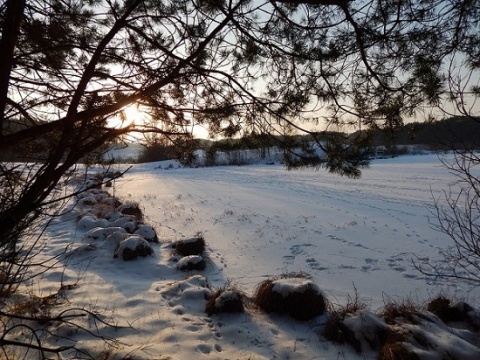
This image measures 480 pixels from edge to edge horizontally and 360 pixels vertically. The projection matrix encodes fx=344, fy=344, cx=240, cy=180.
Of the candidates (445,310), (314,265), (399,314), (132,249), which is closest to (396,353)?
(399,314)

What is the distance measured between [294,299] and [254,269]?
2.03 metres

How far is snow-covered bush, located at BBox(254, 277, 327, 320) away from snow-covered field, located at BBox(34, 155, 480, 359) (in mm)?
104

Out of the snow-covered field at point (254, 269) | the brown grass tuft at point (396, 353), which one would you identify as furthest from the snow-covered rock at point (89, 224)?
the brown grass tuft at point (396, 353)

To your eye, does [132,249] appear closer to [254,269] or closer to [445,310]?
[254,269]

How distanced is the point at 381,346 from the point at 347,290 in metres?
1.80

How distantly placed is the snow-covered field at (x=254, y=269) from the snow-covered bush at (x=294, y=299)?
0.10 m

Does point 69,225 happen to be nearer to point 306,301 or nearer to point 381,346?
point 306,301

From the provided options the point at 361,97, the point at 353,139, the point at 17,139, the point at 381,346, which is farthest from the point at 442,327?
the point at 17,139

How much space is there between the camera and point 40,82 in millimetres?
2688

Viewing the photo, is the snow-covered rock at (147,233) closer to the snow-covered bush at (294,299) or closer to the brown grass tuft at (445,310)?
the snow-covered bush at (294,299)

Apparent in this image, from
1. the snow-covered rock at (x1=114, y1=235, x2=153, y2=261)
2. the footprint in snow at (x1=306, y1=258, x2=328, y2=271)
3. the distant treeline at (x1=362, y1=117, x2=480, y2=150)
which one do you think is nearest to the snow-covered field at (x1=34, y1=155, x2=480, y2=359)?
the footprint in snow at (x1=306, y1=258, x2=328, y2=271)

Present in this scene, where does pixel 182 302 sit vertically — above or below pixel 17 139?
below

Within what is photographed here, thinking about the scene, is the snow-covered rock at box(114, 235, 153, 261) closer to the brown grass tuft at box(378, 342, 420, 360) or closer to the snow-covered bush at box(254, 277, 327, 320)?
the snow-covered bush at box(254, 277, 327, 320)

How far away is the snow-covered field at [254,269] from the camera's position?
A: 3.53 metres
